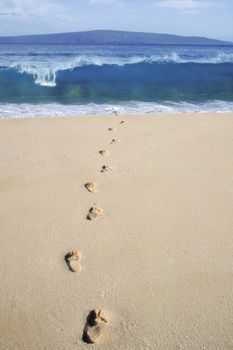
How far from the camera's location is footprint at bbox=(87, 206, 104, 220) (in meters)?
3.84

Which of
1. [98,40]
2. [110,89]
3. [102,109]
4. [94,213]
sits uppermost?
[94,213]

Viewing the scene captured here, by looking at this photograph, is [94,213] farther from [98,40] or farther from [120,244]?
[98,40]

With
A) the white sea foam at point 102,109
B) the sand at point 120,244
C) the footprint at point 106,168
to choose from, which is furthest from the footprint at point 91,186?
the white sea foam at point 102,109

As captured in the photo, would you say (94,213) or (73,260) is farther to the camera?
(94,213)

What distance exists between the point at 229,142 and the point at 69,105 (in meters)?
5.27

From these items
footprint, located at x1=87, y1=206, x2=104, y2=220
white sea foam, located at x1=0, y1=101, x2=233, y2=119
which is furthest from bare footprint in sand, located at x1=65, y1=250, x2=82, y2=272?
white sea foam, located at x1=0, y1=101, x2=233, y2=119

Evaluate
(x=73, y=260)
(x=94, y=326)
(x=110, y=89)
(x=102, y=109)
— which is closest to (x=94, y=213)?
(x=73, y=260)

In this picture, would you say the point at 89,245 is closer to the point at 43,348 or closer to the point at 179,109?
the point at 43,348

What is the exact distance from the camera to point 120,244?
3402mm

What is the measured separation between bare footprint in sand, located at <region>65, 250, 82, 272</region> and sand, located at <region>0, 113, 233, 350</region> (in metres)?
0.03

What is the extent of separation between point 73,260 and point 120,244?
485mm

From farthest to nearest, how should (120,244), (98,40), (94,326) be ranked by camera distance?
(98,40), (120,244), (94,326)

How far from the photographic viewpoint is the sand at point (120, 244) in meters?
2.53

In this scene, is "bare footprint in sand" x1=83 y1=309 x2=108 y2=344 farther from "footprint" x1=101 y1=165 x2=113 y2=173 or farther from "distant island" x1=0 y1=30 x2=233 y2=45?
"distant island" x1=0 y1=30 x2=233 y2=45
